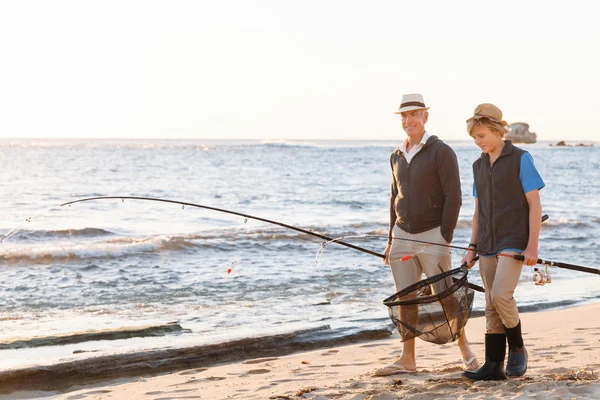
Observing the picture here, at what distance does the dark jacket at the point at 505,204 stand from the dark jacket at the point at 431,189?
1.08ft

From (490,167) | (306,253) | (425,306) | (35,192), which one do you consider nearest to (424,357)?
(425,306)

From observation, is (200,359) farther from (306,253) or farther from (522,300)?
(306,253)

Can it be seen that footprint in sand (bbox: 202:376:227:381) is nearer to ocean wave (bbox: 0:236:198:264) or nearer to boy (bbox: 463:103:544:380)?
boy (bbox: 463:103:544:380)

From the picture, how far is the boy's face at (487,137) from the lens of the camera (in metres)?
4.34

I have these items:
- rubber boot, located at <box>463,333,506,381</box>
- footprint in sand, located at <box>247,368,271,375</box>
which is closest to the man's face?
rubber boot, located at <box>463,333,506,381</box>

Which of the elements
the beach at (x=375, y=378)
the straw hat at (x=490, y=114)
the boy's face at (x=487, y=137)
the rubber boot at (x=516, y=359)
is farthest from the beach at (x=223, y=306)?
the straw hat at (x=490, y=114)

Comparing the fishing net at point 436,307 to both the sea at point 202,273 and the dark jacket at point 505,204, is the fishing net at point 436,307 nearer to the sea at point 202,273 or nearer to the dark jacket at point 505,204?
the dark jacket at point 505,204

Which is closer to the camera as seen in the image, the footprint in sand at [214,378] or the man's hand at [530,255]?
the man's hand at [530,255]

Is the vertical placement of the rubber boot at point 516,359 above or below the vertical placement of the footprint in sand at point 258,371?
above

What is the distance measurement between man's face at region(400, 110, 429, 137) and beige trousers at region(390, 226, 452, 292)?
0.61 metres

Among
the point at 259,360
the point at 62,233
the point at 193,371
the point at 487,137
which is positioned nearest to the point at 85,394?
the point at 193,371

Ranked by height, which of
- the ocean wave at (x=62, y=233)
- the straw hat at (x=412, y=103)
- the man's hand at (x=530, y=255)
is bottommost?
the ocean wave at (x=62, y=233)

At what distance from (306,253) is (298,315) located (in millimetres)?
5072

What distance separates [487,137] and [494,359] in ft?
4.20
